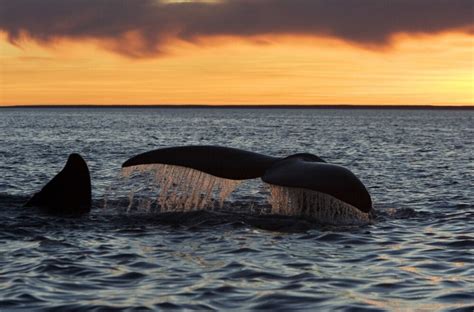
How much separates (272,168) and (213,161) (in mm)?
928

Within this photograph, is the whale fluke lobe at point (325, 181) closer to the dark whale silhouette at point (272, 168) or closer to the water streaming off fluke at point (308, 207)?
the dark whale silhouette at point (272, 168)

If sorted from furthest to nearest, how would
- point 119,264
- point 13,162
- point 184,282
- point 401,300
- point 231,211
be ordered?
point 13,162 < point 231,211 < point 119,264 < point 184,282 < point 401,300

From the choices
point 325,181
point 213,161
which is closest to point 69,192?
point 213,161

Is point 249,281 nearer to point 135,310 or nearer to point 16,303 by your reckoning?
point 135,310

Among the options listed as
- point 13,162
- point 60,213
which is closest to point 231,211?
point 60,213

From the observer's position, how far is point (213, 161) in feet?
38.2

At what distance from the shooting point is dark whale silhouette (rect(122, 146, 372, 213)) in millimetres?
10852

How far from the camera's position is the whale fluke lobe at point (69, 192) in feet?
45.8

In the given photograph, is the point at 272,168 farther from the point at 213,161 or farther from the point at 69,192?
the point at 69,192

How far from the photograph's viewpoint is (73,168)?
1393 cm

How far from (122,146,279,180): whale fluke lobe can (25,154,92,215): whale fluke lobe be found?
2764mm

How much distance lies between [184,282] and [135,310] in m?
1.36

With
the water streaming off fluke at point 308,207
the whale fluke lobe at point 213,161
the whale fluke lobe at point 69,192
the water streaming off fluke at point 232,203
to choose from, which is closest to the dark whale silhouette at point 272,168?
the whale fluke lobe at point 213,161

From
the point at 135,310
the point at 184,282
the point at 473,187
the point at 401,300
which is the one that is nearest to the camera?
the point at 135,310
